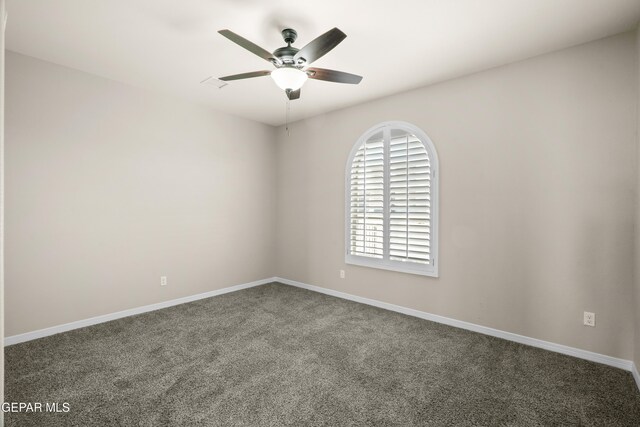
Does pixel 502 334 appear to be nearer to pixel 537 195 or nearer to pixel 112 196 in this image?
pixel 537 195

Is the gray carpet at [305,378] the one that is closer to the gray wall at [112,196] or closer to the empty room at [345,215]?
the empty room at [345,215]

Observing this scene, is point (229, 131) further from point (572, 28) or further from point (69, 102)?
point (572, 28)

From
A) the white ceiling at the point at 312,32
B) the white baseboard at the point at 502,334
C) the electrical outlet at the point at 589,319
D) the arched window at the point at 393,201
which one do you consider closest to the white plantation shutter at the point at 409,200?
the arched window at the point at 393,201

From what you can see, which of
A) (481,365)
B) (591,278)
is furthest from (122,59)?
(591,278)

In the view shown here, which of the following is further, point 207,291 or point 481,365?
point 207,291

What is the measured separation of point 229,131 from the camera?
4836mm

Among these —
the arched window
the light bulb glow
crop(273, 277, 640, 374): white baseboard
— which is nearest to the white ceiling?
the light bulb glow

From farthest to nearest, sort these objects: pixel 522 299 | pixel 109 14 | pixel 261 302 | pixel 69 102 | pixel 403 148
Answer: pixel 261 302
pixel 403 148
pixel 69 102
pixel 522 299
pixel 109 14

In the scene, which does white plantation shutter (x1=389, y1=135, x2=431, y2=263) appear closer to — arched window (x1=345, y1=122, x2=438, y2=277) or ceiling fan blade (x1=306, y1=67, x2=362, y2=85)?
arched window (x1=345, y1=122, x2=438, y2=277)

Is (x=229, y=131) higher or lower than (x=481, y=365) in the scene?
higher

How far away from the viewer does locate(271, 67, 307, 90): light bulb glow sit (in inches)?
94.0

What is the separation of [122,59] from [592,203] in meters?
4.49

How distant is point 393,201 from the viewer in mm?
3939

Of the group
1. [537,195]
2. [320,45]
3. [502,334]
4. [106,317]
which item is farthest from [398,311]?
[106,317]
